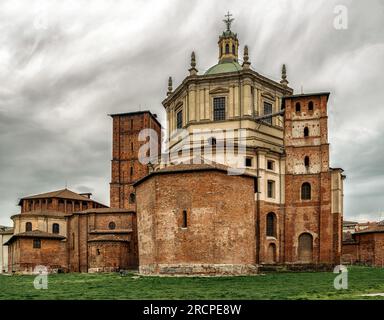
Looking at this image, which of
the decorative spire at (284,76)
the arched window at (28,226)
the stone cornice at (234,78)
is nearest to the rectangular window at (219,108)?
the stone cornice at (234,78)

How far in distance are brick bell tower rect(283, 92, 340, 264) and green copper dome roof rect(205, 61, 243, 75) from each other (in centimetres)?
696

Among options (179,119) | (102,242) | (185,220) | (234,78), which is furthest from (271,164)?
(102,242)

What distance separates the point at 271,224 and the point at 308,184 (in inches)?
170

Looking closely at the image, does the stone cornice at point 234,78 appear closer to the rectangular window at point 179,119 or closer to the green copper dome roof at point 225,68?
the green copper dome roof at point 225,68

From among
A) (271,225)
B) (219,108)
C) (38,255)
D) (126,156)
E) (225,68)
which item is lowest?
(38,255)

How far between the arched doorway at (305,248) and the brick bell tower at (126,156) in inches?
774

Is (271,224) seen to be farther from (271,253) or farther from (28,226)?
(28,226)

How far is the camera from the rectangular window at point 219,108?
44344 mm

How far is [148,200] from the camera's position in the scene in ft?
110

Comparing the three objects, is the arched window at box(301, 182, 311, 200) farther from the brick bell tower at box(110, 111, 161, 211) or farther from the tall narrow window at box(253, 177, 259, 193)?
the brick bell tower at box(110, 111, 161, 211)

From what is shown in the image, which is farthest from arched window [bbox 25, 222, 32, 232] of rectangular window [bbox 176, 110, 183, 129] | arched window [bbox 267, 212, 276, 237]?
arched window [bbox 267, 212, 276, 237]

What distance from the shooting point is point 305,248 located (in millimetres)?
39719
